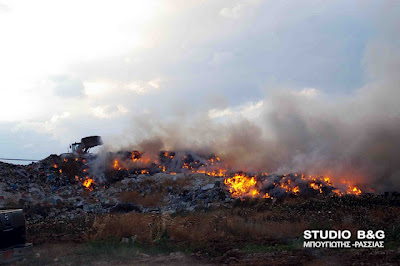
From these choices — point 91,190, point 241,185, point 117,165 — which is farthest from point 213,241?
point 117,165

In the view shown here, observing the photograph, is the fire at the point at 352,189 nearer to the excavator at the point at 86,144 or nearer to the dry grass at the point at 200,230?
the dry grass at the point at 200,230

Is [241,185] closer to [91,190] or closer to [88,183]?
[91,190]

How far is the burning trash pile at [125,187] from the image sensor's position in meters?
20.9

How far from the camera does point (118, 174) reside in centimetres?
2858

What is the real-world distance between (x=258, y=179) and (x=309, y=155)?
527 cm

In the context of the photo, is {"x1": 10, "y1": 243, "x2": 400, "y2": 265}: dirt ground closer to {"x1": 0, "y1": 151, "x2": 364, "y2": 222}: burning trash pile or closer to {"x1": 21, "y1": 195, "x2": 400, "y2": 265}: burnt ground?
{"x1": 21, "y1": 195, "x2": 400, "y2": 265}: burnt ground

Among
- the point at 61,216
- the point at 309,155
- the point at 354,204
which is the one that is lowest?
the point at 61,216

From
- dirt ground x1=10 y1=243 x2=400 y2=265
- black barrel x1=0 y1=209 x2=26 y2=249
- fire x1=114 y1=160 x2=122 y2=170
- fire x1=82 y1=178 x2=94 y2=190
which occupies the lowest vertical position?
dirt ground x1=10 y1=243 x2=400 y2=265

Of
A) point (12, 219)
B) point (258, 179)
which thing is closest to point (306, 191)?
point (258, 179)

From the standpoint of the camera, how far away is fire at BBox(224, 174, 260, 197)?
22.3 m

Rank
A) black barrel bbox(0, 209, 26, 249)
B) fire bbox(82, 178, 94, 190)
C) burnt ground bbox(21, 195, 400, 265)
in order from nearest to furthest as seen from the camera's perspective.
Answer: black barrel bbox(0, 209, 26, 249) < burnt ground bbox(21, 195, 400, 265) < fire bbox(82, 178, 94, 190)

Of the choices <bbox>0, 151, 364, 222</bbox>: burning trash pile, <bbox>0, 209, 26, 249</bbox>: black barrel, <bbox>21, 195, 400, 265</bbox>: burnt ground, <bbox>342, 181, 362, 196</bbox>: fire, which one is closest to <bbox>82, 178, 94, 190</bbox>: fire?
<bbox>0, 151, 364, 222</bbox>: burning trash pile

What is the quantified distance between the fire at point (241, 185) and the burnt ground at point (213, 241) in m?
6.73

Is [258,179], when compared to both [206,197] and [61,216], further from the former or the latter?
[61,216]
